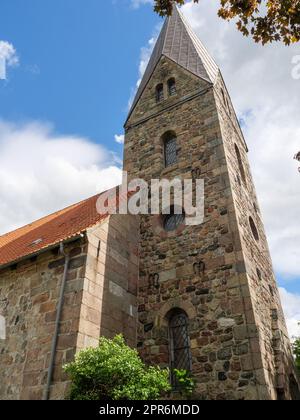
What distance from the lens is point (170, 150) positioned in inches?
509

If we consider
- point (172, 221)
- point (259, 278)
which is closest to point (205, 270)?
point (259, 278)

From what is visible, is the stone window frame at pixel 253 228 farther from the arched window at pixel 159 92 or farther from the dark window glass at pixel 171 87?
the arched window at pixel 159 92

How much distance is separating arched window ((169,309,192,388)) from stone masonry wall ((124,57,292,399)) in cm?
16

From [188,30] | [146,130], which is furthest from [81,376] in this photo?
[188,30]

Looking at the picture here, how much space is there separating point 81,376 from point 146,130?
956 cm

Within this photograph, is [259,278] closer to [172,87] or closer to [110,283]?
[110,283]

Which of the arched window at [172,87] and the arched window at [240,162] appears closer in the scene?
the arched window at [240,162]

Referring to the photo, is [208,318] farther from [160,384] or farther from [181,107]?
[181,107]

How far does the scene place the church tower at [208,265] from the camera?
26.1ft

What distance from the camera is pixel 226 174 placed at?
416 inches

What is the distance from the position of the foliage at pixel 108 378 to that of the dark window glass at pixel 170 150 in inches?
284

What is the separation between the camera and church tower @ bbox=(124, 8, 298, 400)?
7.95 metres

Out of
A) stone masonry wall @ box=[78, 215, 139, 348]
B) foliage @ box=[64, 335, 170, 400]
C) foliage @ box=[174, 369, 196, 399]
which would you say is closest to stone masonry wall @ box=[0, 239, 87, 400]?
stone masonry wall @ box=[78, 215, 139, 348]

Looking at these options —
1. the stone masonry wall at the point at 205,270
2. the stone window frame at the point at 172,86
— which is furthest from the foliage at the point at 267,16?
the stone window frame at the point at 172,86
